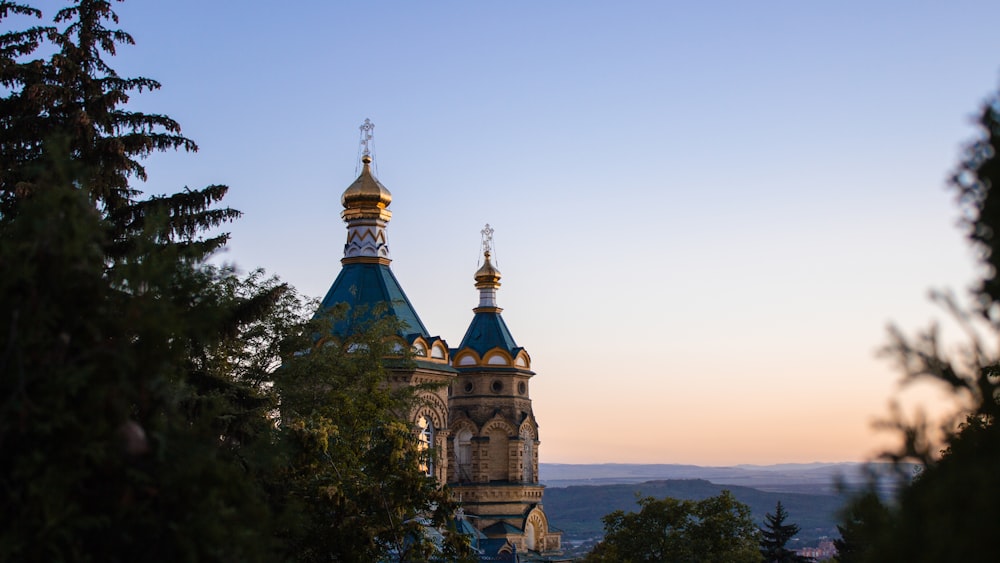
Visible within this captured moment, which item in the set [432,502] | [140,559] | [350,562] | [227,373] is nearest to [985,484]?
[140,559]

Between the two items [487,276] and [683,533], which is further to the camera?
[487,276]

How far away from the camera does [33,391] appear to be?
24.2 ft

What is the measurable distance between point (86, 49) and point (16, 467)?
12971 millimetres

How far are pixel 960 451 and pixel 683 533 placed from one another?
→ 21.2 meters

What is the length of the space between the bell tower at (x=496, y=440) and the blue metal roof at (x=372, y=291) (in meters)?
6.77

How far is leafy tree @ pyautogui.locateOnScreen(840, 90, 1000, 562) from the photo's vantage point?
6.84 m

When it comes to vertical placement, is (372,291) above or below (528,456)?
above

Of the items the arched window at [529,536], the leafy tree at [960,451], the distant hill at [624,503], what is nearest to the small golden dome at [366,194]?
the arched window at [529,536]

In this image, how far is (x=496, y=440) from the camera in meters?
43.9

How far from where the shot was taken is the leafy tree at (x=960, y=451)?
6.84 metres

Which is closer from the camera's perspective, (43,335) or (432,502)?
(43,335)

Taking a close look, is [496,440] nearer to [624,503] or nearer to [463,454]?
[463,454]

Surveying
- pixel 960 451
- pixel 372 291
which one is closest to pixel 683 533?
pixel 372 291

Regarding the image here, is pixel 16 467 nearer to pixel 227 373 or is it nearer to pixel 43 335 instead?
pixel 43 335
